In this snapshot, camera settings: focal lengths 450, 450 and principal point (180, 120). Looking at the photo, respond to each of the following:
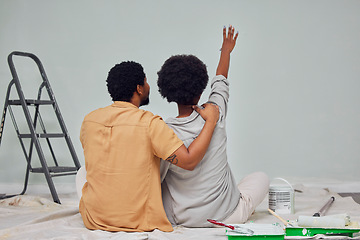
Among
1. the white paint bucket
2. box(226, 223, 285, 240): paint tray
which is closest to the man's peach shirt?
box(226, 223, 285, 240): paint tray

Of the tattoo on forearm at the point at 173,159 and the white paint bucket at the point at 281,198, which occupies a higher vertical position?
the tattoo on forearm at the point at 173,159

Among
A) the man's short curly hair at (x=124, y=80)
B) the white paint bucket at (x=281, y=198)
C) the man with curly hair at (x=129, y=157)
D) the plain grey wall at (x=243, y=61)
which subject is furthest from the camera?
the plain grey wall at (x=243, y=61)

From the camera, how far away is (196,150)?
1.98m

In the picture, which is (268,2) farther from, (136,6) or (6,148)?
(6,148)

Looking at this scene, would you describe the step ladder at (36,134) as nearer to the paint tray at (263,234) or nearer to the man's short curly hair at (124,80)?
the man's short curly hair at (124,80)

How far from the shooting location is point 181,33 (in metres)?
4.46

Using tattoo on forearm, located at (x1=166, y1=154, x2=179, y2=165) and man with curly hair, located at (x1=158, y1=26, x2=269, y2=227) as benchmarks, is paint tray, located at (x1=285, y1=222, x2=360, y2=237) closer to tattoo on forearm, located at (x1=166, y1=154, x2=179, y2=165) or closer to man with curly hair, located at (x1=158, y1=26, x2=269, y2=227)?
man with curly hair, located at (x1=158, y1=26, x2=269, y2=227)

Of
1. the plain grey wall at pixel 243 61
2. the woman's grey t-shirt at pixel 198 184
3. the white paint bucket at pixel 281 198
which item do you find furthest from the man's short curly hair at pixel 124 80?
the plain grey wall at pixel 243 61

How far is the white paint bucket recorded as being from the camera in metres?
2.62

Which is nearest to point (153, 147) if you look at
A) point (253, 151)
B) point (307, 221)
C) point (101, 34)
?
point (307, 221)

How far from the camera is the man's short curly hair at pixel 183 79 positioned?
6.84ft

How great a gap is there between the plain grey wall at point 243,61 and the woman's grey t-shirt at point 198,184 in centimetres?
219

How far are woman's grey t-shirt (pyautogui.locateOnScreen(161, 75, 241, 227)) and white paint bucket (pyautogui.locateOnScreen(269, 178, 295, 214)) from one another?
0.51 metres

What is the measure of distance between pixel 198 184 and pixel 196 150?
227mm
